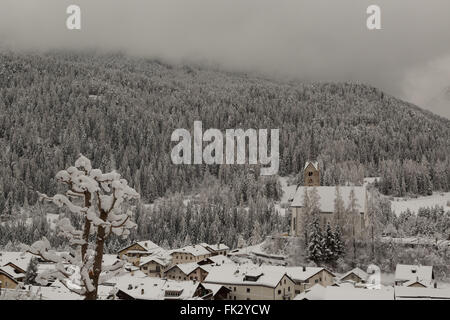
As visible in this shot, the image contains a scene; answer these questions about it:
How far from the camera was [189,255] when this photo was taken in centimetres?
8725

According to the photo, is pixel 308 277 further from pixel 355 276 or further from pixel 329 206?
pixel 329 206

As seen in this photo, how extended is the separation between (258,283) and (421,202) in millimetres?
94915

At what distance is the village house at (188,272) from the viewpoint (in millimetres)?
72500

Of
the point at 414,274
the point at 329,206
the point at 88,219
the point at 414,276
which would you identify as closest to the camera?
the point at 88,219

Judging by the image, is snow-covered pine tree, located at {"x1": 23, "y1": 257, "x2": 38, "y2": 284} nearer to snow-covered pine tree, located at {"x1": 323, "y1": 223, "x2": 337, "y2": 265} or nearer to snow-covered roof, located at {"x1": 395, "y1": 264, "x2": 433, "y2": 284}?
snow-covered pine tree, located at {"x1": 323, "y1": 223, "x2": 337, "y2": 265}

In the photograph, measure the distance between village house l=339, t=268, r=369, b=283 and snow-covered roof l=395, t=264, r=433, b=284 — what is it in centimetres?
381

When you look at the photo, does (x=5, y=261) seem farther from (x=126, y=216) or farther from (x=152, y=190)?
(x=152, y=190)

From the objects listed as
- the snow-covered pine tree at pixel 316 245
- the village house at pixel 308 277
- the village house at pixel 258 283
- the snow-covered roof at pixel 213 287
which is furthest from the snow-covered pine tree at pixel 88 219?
the snow-covered pine tree at pixel 316 245

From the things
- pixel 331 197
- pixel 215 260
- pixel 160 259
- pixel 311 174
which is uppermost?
pixel 311 174

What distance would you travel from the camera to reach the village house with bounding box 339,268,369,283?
58812 mm

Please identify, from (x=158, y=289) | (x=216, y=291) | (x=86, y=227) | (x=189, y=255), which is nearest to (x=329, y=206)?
(x=216, y=291)
